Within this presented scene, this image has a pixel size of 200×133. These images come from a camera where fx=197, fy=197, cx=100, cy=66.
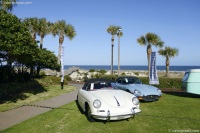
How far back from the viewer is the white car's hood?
729 centimetres

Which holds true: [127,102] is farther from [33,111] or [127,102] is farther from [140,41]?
[140,41]

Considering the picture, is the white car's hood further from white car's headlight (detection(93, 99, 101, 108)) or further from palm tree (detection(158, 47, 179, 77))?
palm tree (detection(158, 47, 179, 77))

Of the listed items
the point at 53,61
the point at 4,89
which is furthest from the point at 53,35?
the point at 4,89

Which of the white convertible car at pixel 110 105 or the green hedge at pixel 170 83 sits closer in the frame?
the white convertible car at pixel 110 105

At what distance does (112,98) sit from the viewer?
758 cm

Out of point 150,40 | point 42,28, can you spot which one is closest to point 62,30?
point 42,28

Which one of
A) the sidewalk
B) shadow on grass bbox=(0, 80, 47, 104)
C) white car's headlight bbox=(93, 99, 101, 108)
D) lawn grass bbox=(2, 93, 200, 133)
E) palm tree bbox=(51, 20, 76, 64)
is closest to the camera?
lawn grass bbox=(2, 93, 200, 133)

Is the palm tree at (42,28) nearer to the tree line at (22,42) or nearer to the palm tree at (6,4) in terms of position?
the tree line at (22,42)

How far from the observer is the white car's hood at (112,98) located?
729cm

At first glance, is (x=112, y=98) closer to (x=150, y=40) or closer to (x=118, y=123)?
(x=118, y=123)

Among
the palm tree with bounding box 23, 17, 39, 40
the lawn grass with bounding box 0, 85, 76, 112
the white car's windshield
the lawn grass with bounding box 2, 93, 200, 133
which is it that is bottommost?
the lawn grass with bounding box 0, 85, 76, 112

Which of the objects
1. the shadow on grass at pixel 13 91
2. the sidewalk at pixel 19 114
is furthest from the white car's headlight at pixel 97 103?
the shadow on grass at pixel 13 91

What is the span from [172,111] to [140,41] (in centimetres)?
2148

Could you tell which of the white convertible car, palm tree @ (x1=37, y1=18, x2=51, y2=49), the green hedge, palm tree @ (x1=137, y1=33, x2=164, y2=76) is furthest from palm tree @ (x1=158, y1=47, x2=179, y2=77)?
the white convertible car
